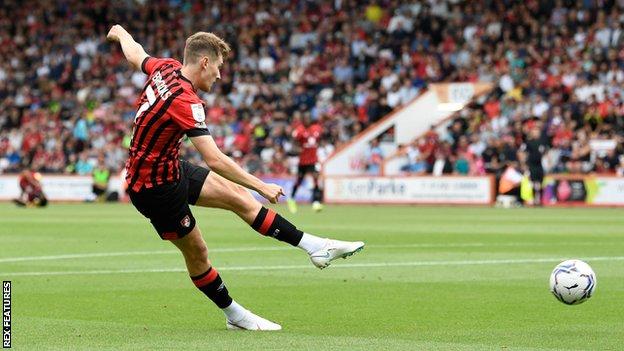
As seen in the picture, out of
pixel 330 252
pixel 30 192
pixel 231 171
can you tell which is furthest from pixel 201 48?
pixel 30 192

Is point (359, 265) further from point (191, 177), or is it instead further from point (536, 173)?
point (536, 173)

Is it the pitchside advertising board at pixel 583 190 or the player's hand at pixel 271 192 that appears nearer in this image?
the player's hand at pixel 271 192

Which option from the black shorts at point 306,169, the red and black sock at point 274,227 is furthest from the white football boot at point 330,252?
the black shorts at point 306,169

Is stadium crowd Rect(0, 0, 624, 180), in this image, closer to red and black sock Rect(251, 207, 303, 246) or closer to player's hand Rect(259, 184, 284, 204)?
red and black sock Rect(251, 207, 303, 246)

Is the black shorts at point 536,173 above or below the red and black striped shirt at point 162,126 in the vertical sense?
below

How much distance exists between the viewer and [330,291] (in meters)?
11.4

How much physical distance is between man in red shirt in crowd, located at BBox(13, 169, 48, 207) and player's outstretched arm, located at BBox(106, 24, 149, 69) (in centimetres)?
2472

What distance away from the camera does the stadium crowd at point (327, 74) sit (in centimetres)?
3450

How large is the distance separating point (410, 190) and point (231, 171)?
27.3 metres

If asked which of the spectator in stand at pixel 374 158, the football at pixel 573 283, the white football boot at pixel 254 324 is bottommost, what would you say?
the spectator in stand at pixel 374 158

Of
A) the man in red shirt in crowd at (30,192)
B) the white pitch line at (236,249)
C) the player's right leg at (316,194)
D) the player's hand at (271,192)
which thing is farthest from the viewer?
the man in red shirt in crowd at (30,192)

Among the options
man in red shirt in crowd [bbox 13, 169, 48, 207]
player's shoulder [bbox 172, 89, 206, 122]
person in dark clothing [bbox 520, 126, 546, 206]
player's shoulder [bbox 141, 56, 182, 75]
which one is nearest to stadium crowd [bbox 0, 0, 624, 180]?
person in dark clothing [bbox 520, 126, 546, 206]

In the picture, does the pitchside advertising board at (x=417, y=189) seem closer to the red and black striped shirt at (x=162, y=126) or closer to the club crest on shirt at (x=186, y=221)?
the club crest on shirt at (x=186, y=221)

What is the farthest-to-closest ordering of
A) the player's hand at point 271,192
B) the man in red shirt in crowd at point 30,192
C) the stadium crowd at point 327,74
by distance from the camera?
1. the stadium crowd at point 327,74
2. the man in red shirt in crowd at point 30,192
3. the player's hand at point 271,192
